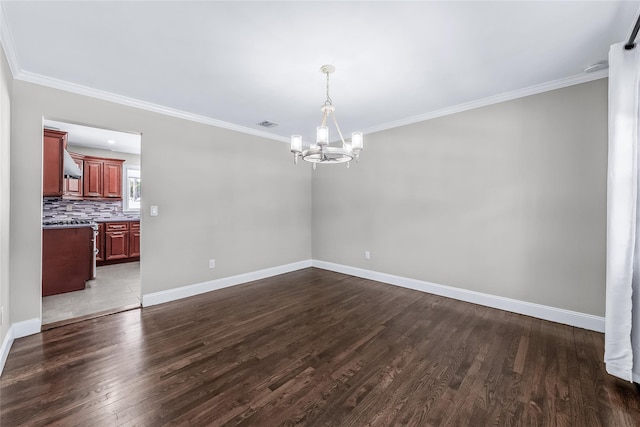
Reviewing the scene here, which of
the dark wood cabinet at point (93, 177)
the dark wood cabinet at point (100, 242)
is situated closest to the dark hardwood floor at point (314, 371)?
the dark wood cabinet at point (100, 242)

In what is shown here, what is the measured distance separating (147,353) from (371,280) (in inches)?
126

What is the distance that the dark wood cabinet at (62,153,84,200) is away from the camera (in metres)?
5.38

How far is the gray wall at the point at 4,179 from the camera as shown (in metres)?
2.07

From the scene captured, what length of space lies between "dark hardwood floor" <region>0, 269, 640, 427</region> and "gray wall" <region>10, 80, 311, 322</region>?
72 cm

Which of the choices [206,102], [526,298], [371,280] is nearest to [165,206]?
[206,102]

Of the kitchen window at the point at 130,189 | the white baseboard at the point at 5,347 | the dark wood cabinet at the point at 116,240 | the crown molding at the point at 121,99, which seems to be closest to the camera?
the white baseboard at the point at 5,347

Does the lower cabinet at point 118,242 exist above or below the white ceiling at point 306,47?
below

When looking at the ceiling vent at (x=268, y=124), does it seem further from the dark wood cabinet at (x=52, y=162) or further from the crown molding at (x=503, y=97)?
the dark wood cabinet at (x=52, y=162)

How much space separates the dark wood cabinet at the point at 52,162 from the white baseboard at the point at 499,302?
15.0 ft

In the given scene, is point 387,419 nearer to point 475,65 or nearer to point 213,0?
point 213,0

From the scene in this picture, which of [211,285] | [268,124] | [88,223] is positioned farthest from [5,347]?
[268,124]

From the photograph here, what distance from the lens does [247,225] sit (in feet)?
14.5

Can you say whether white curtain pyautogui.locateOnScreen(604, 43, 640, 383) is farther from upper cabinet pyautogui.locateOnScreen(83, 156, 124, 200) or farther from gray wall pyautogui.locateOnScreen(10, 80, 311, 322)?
upper cabinet pyautogui.locateOnScreen(83, 156, 124, 200)

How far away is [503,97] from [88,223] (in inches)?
241
